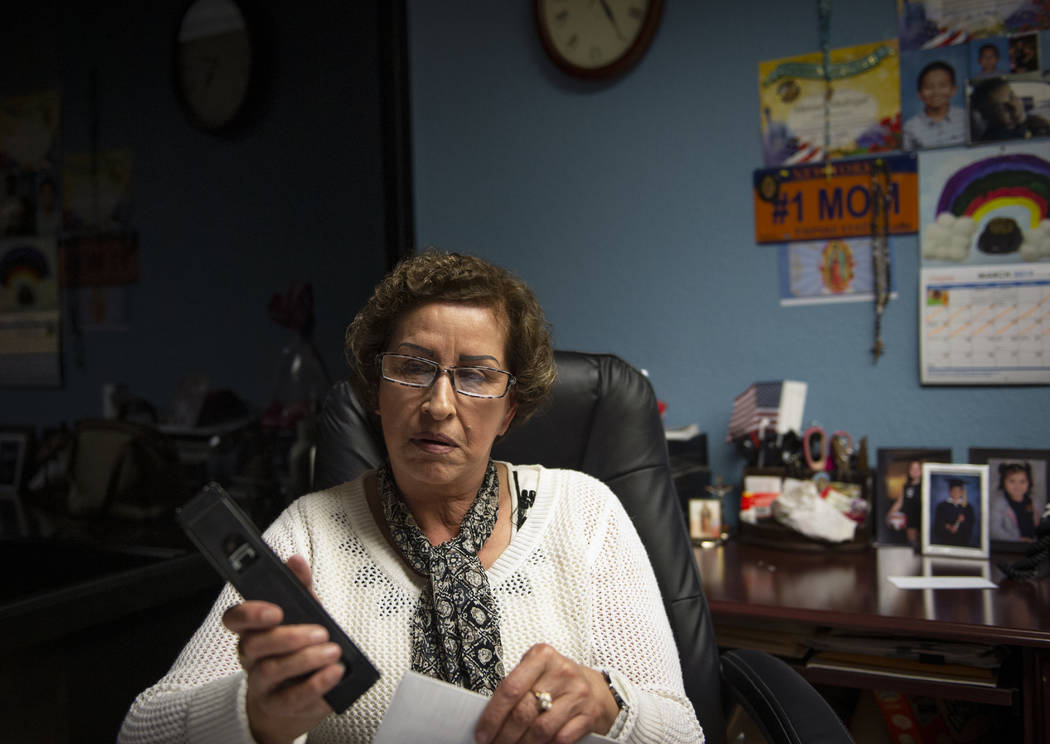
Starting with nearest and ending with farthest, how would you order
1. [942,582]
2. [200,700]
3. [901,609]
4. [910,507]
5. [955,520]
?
[200,700] → [901,609] → [942,582] → [955,520] → [910,507]

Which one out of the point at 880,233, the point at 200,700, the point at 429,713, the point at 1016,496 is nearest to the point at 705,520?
the point at 1016,496

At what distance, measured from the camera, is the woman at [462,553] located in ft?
3.53

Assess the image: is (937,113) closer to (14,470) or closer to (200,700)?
(200,700)

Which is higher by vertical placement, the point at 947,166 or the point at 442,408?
the point at 947,166

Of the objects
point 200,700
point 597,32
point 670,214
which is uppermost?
point 597,32

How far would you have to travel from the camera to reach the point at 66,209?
5.52 ft

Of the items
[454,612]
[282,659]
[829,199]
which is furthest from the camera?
[829,199]

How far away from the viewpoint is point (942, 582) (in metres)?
1.57

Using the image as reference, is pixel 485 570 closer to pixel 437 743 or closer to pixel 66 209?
pixel 437 743

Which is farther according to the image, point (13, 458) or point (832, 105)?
point (832, 105)

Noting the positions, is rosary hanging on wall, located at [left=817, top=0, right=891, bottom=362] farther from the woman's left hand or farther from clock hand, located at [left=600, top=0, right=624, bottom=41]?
the woman's left hand

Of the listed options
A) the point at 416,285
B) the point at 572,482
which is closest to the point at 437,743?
the point at 572,482

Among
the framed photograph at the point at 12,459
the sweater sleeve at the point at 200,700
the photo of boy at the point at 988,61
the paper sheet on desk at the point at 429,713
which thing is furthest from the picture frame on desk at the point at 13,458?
the photo of boy at the point at 988,61

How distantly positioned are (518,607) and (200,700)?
427 mm
